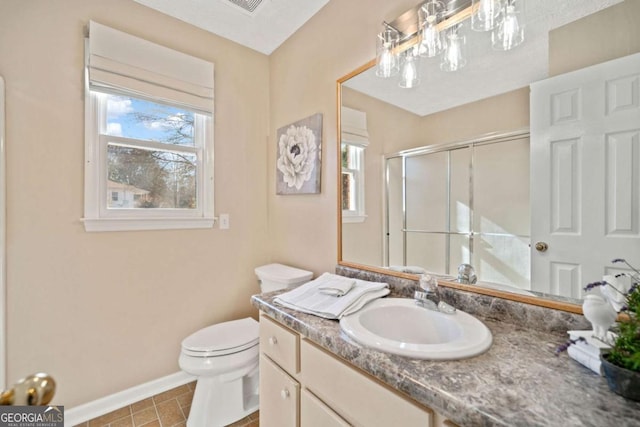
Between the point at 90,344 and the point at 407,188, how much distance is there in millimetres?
1958

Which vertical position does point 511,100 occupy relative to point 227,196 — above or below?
above

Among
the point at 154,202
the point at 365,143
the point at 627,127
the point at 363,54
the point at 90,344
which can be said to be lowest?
the point at 90,344

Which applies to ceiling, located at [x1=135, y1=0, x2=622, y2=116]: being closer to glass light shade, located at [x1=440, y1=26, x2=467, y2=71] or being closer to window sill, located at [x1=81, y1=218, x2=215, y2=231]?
glass light shade, located at [x1=440, y1=26, x2=467, y2=71]

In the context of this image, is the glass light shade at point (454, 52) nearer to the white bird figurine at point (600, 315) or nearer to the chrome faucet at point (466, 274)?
the chrome faucet at point (466, 274)

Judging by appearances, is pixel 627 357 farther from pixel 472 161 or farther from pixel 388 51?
pixel 388 51

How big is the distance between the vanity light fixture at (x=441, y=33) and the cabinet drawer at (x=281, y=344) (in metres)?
1.22

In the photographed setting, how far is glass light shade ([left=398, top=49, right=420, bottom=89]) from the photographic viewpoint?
1241mm

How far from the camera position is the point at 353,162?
153cm

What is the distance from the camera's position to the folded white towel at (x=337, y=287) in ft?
3.72

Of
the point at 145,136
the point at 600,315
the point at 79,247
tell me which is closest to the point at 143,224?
the point at 79,247

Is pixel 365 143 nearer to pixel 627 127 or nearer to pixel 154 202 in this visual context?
pixel 627 127

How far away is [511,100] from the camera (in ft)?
3.10

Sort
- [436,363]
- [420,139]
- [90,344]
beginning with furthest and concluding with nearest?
[90,344]
[420,139]
[436,363]

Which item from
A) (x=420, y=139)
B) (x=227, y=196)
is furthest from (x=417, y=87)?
(x=227, y=196)
